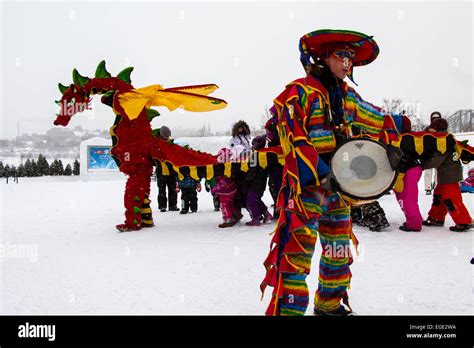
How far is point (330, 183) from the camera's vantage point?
2.47 meters

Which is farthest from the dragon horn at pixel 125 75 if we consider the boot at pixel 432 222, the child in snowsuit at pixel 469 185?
the child in snowsuit at pixel 469 185

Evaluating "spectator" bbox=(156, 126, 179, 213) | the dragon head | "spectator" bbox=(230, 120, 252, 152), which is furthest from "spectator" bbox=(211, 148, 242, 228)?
"spectator" bbox=(156, 126, 179, 213)

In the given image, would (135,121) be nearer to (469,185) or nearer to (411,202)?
(411,202)

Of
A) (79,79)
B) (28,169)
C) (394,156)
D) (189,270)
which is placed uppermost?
(79,79)

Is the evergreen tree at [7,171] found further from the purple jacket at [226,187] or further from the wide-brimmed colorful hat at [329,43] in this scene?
the wide-brimmed colorful hat at [329,43]

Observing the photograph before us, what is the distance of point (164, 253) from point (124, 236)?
1254mm

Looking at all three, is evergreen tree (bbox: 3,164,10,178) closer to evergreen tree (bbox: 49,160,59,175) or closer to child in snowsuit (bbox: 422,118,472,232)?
evergreen tree (bbox: 49,160,59,175)

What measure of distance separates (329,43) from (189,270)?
95.5 inches

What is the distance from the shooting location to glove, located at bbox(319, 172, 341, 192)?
2.45 metres

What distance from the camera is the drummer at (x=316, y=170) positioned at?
262 cm

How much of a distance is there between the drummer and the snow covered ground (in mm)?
510

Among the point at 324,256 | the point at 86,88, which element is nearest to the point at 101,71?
the point at 86,88
